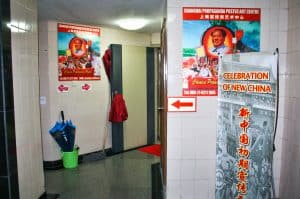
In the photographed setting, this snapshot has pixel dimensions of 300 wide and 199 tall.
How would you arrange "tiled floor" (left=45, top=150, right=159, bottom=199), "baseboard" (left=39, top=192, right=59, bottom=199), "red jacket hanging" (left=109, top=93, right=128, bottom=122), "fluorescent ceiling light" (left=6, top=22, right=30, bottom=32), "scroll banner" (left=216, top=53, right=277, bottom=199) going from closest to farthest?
"scroll banner" (left=216, top=53, right=277, bottom=199) → "fluorescent ceiling light" (left=6, top=22, right=30, bottom=32) → "baseboard" (left=39, top=192, right=59, bottom=199) → "tiled floor" (left=45, top=150, right=159, bottom=199) → "red jacket hanging" (left=109, top=93, right=128, bottom=122)

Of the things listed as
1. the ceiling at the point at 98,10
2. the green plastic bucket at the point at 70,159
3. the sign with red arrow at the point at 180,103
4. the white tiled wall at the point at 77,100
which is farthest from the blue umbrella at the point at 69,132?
the sign with red arrow at the point at 180,103

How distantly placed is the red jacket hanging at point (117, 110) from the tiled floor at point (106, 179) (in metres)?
0.66

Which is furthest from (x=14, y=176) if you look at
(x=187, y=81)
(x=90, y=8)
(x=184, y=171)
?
(x=90, y=8)

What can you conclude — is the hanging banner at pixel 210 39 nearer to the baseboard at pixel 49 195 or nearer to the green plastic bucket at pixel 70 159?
the baseboard at pixel 49 195

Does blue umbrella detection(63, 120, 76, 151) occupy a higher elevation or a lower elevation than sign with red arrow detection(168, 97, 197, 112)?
lower

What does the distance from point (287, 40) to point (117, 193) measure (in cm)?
240

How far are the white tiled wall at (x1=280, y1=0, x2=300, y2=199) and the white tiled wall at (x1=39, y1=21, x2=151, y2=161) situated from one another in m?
2.81

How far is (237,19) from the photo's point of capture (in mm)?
2311

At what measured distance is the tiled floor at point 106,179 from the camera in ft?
9.53

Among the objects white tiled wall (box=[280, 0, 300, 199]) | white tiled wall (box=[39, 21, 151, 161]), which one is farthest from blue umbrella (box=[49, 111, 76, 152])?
white tiled wall (box=[280, 0, 300, 199])

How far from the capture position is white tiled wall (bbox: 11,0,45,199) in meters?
2.17

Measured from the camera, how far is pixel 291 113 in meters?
2.26

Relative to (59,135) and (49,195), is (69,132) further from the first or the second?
(49,195)

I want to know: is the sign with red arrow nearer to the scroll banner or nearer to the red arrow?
the red arrow
